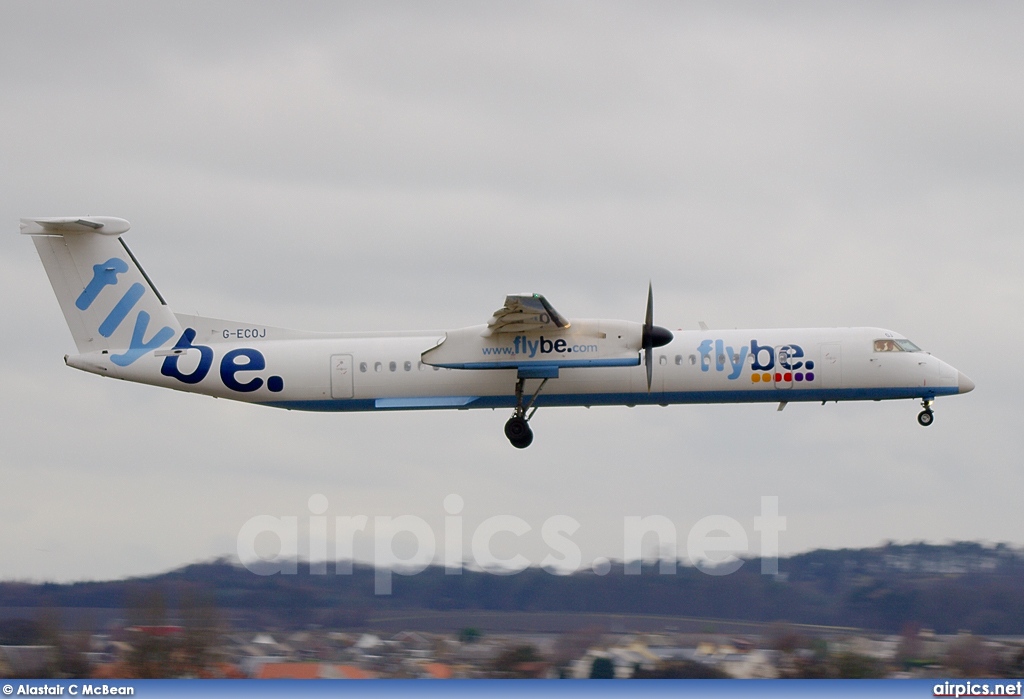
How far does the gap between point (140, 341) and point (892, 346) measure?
14652 mm

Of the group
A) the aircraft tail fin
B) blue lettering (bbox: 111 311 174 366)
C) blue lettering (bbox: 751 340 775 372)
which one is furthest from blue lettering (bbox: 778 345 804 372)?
blue lettering (bbox: 111 311 174 366)

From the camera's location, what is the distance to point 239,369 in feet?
115

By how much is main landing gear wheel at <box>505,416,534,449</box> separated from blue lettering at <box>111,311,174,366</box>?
6.86 meters

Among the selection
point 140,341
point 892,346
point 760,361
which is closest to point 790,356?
point 760,361

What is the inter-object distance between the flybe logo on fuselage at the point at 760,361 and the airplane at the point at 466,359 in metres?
0.02

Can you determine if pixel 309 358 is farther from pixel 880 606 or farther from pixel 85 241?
pixel 880 606

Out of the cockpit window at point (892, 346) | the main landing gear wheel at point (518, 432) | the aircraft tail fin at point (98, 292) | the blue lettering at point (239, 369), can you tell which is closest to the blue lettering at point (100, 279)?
the aircraft tail fin at point (98, 292)

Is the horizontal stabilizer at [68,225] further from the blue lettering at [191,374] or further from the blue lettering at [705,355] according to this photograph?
the blue lettering at [705,355]

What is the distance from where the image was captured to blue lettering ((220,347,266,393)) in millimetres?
35062

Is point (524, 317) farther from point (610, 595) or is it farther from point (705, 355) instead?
point (610, 595)

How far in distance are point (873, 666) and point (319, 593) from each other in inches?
436

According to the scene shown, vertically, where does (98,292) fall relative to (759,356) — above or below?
above

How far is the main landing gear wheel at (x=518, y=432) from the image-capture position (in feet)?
114

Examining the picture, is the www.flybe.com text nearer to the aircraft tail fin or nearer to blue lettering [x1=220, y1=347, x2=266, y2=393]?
blue lettering [x1=220, y1=347, x2=266, y2=393]
